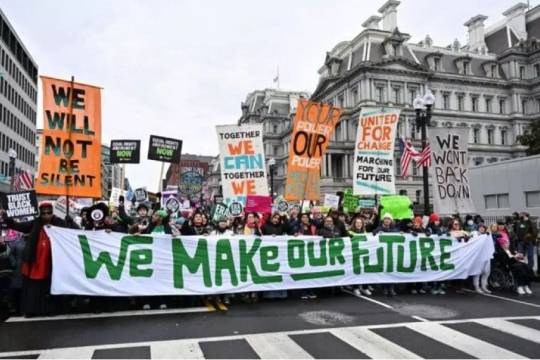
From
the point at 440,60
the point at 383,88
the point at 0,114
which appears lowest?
the point at 0,114

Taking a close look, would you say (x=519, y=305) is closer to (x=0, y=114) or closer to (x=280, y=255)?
(x=280, y=255)

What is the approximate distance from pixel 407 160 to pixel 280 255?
14651 millimetres

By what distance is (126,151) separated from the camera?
16.1 m

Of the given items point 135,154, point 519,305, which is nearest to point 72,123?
point 135,154

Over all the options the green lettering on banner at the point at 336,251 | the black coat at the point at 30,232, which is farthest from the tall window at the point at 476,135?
the black coat at the point at 30,232

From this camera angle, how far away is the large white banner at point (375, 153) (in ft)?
41.5

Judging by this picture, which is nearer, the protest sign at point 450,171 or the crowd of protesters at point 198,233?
the crowd of protesters at point 198,233

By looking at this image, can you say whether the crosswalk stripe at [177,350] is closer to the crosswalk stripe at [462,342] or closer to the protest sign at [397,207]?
the crosswalk stripe at [462,342]

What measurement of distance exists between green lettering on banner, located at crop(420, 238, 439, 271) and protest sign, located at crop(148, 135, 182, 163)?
875 cm

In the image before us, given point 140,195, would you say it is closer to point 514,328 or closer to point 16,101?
point 514,328

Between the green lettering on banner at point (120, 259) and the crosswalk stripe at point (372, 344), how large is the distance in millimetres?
3585

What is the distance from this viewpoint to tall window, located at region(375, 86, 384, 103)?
216 ft

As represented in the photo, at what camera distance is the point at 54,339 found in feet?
20.0

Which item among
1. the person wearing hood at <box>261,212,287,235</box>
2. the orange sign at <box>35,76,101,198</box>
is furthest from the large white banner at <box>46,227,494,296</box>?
the orange sign at <box>35,76,101,198</box>
